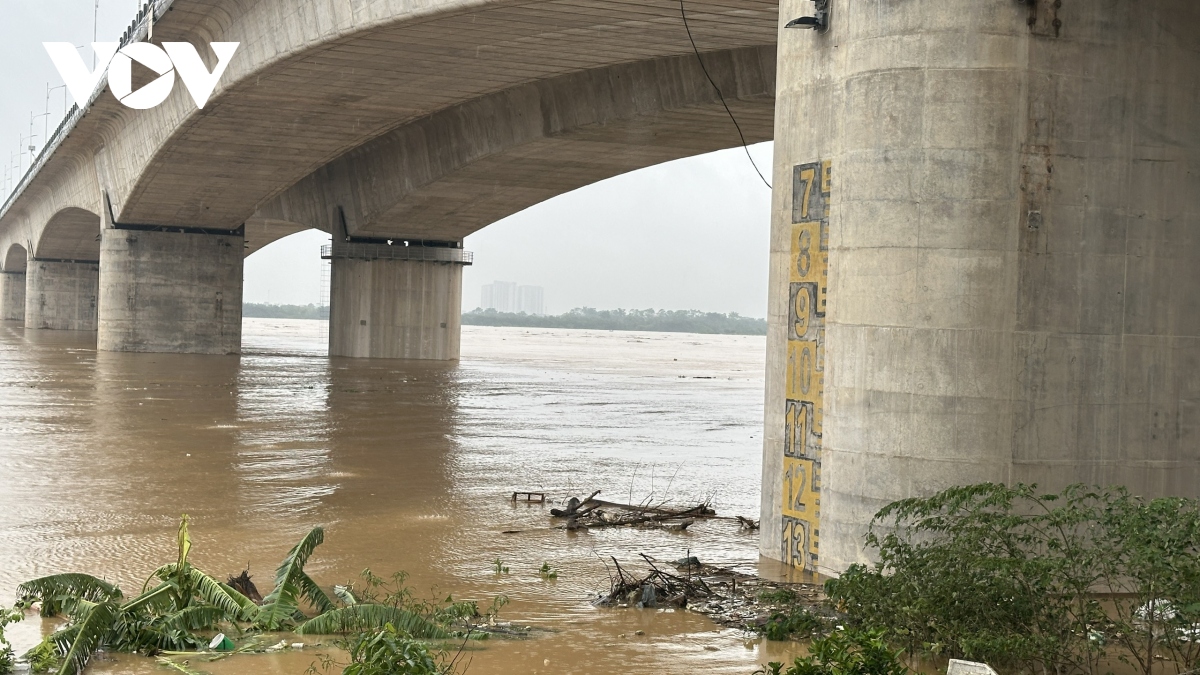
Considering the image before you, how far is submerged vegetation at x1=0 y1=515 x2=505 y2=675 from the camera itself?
7.40 meters

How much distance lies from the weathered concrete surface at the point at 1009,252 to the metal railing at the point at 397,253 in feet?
133

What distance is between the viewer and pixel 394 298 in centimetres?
5072

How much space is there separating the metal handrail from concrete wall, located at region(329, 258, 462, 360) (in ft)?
→ 33.8

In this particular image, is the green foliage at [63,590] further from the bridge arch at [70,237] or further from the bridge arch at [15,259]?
the bridge arch at [15,259]

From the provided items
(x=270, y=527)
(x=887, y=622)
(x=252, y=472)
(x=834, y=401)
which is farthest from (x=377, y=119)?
(x=887, y=622)

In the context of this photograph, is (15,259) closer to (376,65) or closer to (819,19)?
(376,65)

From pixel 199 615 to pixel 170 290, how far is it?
42.5 metres

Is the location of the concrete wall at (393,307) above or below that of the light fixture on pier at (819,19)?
below

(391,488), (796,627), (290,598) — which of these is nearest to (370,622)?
(290,598)

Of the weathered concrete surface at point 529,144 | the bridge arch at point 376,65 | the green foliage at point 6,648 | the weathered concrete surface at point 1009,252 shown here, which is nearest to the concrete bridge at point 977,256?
the weathered concrete surface at point 1009,252

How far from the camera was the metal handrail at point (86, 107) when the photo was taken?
31.6 m

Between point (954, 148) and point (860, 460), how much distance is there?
7.93ft

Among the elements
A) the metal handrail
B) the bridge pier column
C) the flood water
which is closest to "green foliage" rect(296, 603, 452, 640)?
the flood water

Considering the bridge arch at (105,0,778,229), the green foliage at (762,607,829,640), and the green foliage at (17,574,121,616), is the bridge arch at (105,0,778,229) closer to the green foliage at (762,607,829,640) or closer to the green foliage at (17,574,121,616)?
the green foliage at (762,607,829,640)
